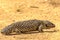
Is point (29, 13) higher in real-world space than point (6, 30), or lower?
higher

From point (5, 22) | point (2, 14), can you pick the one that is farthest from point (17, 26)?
point (2, 14)

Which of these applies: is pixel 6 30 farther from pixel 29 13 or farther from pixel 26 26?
pixel 29 13

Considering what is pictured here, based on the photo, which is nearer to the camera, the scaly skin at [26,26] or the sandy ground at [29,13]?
the sandy ground at [29,13]

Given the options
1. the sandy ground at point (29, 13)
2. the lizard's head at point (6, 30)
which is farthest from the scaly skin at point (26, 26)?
the sandy ground at point (29, 13)

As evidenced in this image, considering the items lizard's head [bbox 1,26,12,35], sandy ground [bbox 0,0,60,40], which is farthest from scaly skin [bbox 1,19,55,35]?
sandy ground [bbox 0,0,60,40]

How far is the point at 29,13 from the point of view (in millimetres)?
12844

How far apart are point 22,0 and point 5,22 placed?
3.91 m

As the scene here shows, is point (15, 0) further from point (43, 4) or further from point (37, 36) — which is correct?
point (37, 36)

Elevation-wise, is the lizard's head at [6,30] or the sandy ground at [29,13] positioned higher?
the sandy ground at [29,13]

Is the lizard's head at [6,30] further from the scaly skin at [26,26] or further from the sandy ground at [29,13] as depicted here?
the sandy ground at [29,13]

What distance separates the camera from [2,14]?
506 inches

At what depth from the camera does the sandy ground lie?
964 cm

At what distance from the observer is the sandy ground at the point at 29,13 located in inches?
379

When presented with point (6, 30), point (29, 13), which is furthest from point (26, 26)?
point (29, 13)
